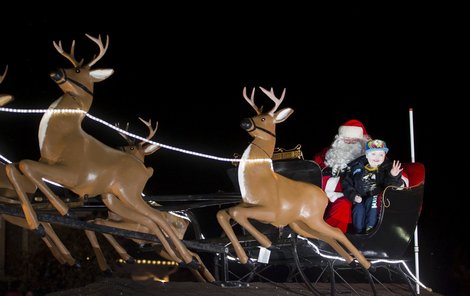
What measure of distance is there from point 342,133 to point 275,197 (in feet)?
6.61

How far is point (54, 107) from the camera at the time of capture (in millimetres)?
3807

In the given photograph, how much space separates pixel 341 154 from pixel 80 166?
2.91 m

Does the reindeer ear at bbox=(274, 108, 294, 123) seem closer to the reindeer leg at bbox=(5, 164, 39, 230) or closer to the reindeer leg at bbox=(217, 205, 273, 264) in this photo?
the reindeer leg at bbox=(217, 205, 273, 264)

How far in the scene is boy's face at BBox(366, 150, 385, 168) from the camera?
5.55 metres

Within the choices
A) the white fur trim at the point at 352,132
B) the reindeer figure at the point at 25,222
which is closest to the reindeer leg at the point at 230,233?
the reindeer figure at the point at 25,222

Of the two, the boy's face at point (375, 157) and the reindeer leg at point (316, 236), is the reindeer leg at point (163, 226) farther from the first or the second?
the boy's face at point (375, 157)

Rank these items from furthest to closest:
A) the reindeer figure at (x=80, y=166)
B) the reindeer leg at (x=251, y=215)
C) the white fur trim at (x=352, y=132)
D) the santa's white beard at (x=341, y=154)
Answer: the white fur trim at (x=352, y=132) → the santa's white beard at (x=341, y=154) → the reindeer leg at (x=251, y=215) → the reindeer figure at (x=80, y=166)

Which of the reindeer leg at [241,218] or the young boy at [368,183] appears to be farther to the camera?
the young boy at [368,183]

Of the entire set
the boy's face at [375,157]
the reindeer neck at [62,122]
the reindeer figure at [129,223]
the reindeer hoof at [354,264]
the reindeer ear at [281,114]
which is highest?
the reindeer ear at [281,114]

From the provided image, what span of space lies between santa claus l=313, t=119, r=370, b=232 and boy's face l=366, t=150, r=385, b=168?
37 centimetres

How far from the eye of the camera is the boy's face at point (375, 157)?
5555 millimetres

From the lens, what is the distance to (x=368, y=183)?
5.66 metres

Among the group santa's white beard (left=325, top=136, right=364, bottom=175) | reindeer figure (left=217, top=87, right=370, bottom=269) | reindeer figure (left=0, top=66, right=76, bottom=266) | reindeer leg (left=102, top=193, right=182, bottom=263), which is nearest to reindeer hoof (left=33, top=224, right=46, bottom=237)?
reindeer figure (left=0, top=66, right=76, bottom=266)

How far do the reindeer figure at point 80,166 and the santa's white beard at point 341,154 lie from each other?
2.33 meters
